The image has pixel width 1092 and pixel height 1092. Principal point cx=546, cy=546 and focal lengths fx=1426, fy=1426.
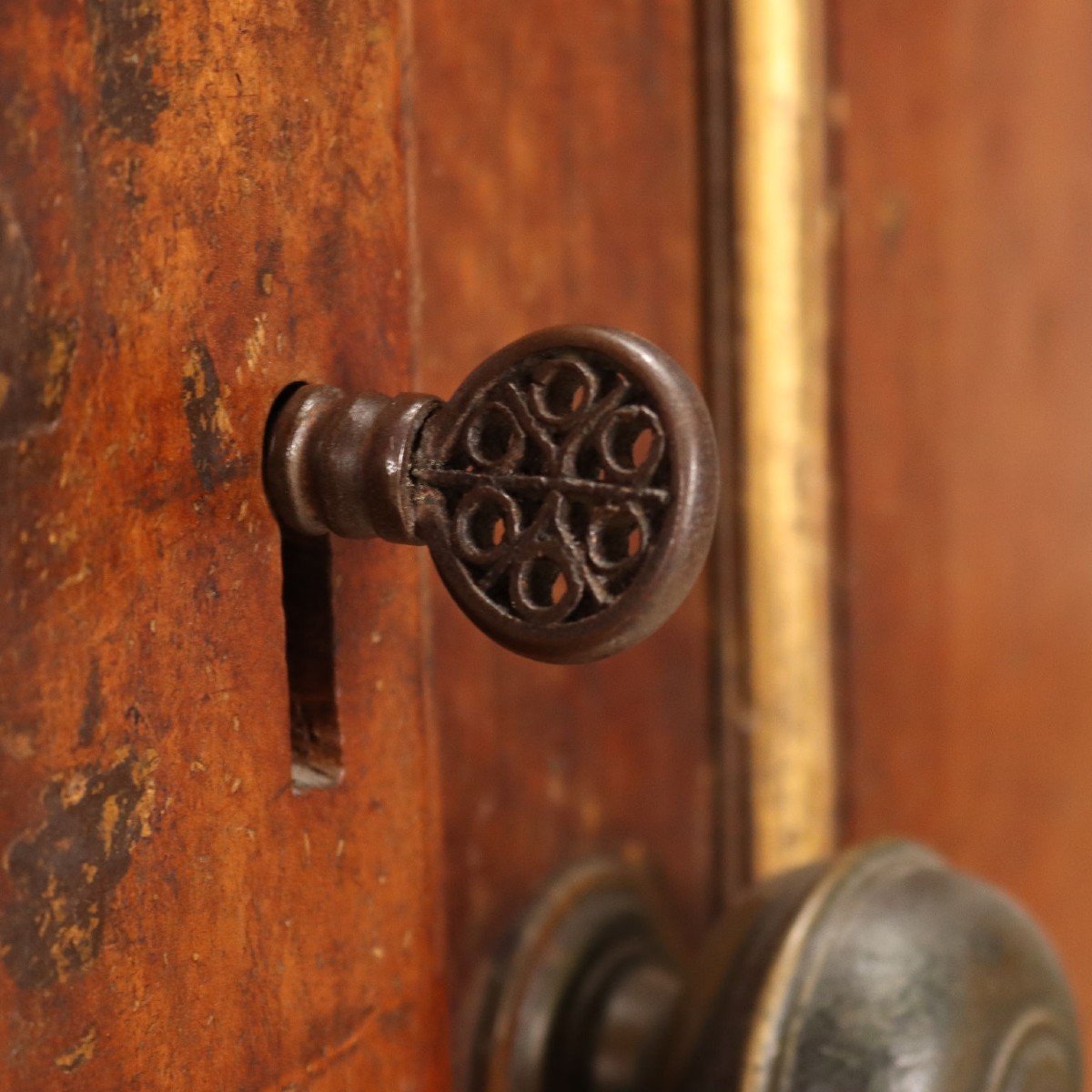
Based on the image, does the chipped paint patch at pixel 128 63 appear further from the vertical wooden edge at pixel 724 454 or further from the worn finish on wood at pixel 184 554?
the vertical wooden edge at pixel 724 454

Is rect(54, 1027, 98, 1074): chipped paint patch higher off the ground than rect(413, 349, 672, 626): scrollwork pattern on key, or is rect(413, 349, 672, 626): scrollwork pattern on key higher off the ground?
rect(413, 349, 672, 626): scrollwork pattern on key

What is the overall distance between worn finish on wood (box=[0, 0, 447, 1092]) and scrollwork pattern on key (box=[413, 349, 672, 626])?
53 millimetres

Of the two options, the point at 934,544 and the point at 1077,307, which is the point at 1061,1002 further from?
the point at 1077,307

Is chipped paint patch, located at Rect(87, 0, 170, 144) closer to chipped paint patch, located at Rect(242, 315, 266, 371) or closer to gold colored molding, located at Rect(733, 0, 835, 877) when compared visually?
chipped paint patch, located at Rect(242, 315, 266, 371)

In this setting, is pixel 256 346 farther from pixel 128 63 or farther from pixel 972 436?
pixel 972 436

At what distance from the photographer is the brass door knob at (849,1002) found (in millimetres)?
505

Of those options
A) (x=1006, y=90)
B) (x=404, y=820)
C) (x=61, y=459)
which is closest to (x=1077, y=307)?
(x=1006, y=90)

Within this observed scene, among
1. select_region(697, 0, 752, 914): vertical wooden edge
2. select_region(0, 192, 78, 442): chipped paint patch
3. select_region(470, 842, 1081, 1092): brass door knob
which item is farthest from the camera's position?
select_region(697, 0, 752, 914): vertical wooden edge

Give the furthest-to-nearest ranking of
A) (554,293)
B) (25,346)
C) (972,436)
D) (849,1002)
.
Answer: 1. (972,436)
2. (554,293)
3. (849,1002)
4. (25,346)

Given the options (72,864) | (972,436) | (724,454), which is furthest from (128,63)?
(972,436)

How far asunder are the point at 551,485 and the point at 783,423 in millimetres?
486

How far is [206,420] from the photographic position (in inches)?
13.8

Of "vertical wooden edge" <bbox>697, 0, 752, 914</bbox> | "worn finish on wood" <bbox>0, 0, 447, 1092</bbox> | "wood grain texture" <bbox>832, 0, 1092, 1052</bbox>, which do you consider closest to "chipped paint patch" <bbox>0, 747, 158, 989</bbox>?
"worn finish on wood" <bbox>0, 0, 447, 1092</bbox>

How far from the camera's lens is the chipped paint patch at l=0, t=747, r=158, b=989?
0.31 m
